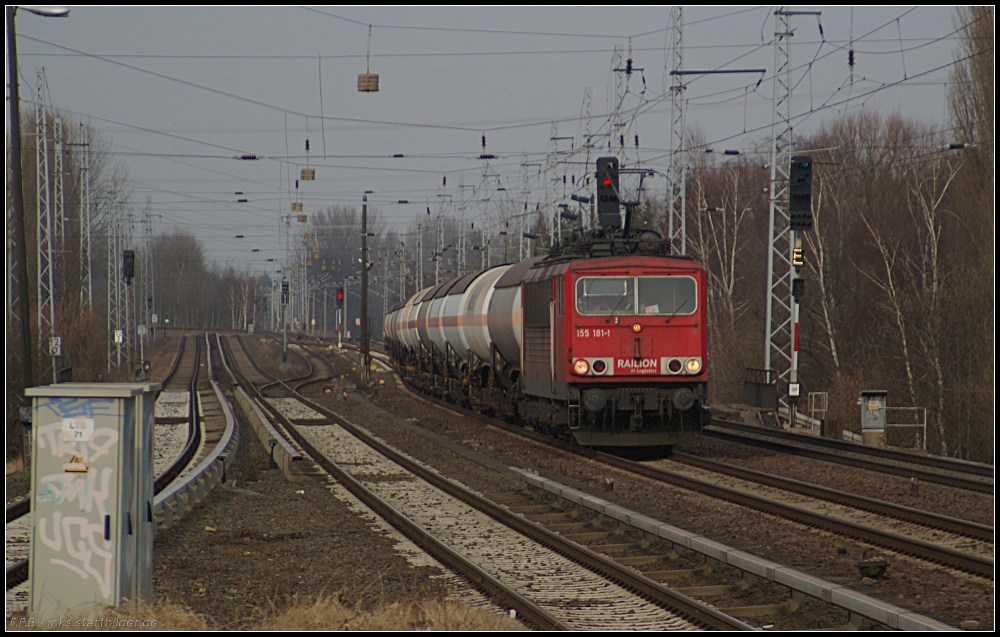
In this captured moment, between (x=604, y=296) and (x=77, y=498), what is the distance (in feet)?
36.8

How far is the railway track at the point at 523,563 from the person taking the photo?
7.50 meters

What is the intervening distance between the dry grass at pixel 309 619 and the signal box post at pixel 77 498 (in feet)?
0.66

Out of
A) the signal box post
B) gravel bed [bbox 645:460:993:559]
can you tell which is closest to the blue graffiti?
the signal box post

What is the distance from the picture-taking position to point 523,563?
31.4 ft

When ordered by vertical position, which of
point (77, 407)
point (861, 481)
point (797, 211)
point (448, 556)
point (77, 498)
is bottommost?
point (861, 481)

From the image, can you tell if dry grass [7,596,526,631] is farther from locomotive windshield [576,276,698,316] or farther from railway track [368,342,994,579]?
locomotive windshield [576,276,698,316]

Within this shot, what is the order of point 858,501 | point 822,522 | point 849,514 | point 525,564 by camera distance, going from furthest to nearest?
point 858,501, point 849,514, point 822,522, point 525,564

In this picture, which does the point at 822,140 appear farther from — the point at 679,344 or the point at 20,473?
the point at 20,473

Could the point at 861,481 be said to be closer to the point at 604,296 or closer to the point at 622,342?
the point at 622,342

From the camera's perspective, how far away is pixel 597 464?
1722 centimetres

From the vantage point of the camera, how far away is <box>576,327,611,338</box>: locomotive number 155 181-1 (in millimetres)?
16844

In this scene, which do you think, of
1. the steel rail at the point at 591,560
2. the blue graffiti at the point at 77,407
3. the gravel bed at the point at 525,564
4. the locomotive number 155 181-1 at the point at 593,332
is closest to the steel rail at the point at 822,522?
the locomotive number 155 181-1 at the point at 593,332

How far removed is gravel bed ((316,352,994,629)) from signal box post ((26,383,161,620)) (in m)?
5.56

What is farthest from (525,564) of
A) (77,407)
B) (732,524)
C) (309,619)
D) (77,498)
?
(77,407)
